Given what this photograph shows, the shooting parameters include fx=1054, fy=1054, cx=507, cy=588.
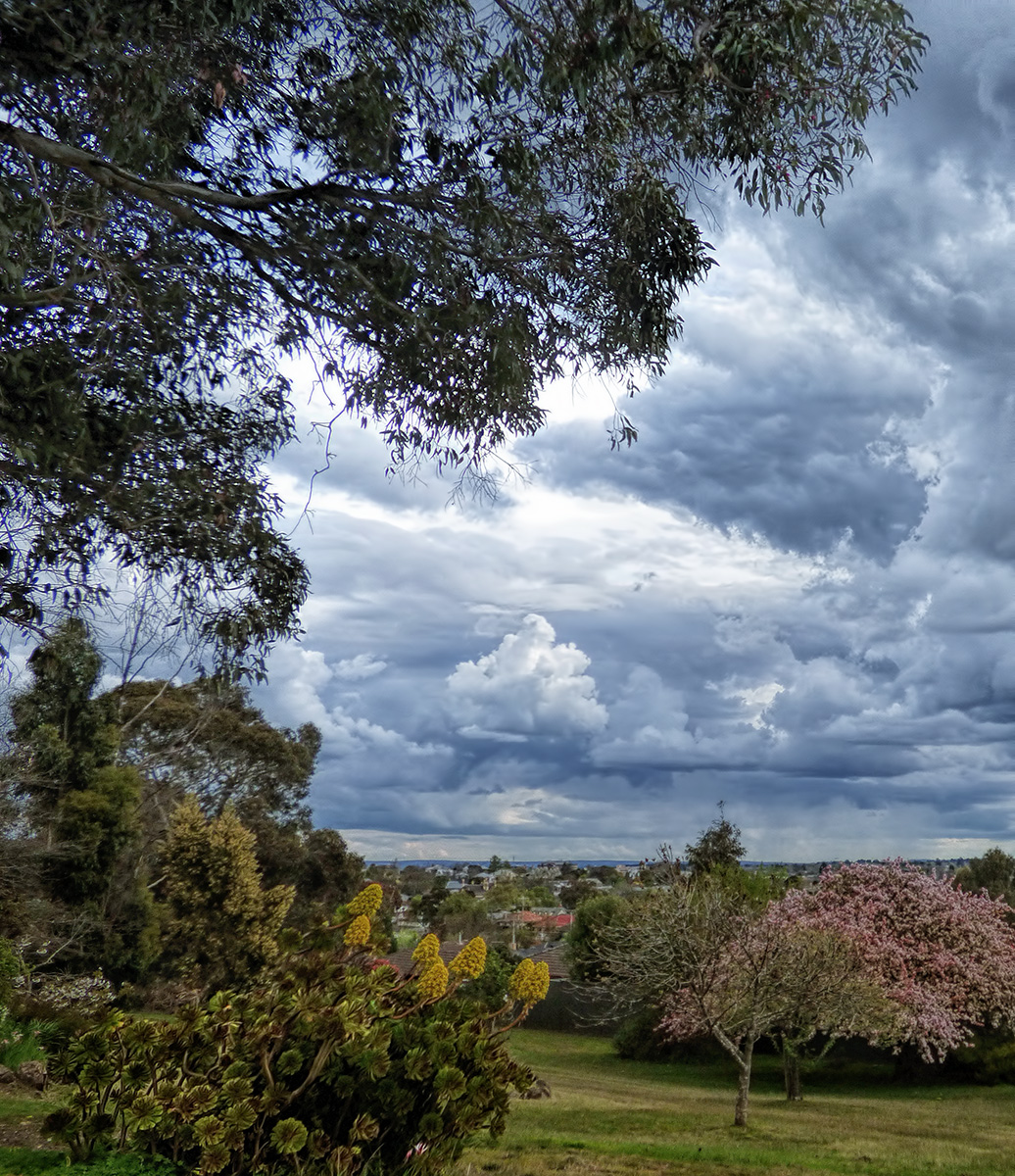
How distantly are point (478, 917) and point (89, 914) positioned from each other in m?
28.6

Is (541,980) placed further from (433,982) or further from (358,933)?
(358,933)

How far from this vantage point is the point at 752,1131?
44.4ft

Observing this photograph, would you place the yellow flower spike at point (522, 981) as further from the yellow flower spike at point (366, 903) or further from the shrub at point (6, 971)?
the shrub at point (6, 971)

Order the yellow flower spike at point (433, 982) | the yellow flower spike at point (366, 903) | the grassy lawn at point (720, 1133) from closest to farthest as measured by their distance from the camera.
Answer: the yellow flower spike at point (433, 982), the yellow flower spike at point (366, 903), the grassy lawn at point (720, 1133)

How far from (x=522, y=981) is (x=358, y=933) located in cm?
89

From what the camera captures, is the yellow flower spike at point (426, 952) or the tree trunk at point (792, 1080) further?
the tree trunk at point (792, 1080)

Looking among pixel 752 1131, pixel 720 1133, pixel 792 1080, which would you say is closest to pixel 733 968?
pixel 752 1131

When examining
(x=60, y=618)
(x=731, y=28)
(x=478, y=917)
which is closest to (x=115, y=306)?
(x=60, y=618)

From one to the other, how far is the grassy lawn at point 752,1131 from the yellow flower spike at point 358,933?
2202 millimetres

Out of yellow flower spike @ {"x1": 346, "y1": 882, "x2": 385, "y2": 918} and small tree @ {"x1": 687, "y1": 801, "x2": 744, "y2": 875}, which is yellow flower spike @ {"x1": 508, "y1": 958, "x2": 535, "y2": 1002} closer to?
yellow flower spike @ {"x1": 346, "y1": 882, "x2": 385, "y2": 918}

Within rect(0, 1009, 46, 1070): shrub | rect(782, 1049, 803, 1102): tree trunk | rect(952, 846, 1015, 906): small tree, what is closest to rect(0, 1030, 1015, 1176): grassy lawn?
rect(782, 1049, 803, 1102): tree trunk

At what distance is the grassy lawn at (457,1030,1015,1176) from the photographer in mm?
10000

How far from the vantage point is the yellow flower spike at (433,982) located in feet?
16.2

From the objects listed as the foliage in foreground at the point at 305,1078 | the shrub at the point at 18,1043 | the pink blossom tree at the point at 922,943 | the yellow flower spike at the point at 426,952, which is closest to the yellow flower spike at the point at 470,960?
the foliage in foreground at the point at 305,1078
